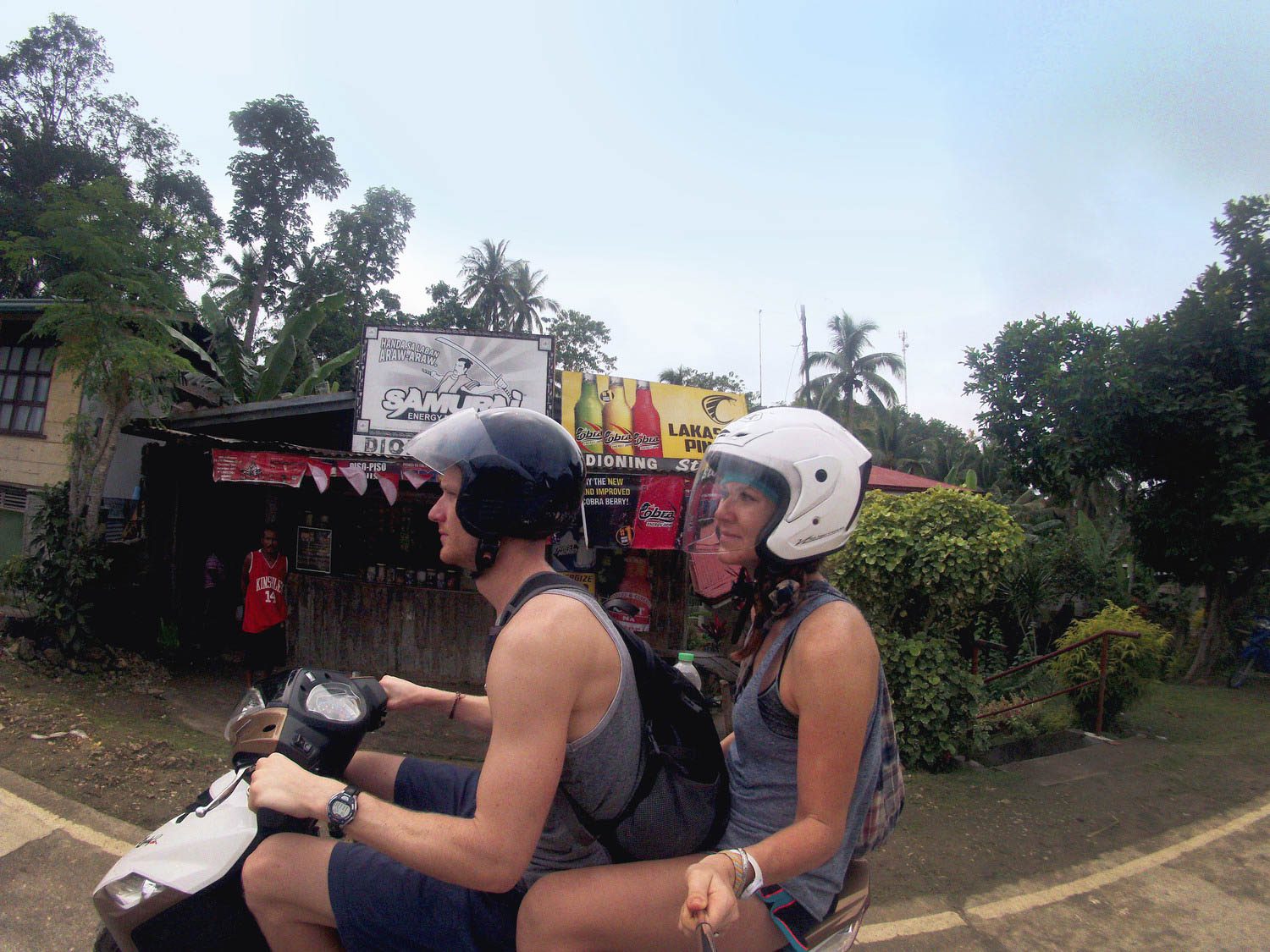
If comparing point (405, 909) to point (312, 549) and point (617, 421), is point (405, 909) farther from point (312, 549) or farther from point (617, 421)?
point (617, 421)

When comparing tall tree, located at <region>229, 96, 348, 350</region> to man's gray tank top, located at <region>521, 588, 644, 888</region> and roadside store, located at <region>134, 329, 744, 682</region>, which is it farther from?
man's gray tank top, located at <region>521, 588, 644, 888</region>

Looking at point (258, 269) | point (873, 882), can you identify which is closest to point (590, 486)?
point (873, 882)

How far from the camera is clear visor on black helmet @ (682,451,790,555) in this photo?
5.85ft

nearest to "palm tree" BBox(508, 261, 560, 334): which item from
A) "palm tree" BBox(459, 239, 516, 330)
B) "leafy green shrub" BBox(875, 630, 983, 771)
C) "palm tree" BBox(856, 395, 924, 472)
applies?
"palm tree" BBox(459, 239, 516, 330)

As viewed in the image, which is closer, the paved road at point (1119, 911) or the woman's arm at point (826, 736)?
the woman's arm at point (826, 736)

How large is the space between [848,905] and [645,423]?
316 inches

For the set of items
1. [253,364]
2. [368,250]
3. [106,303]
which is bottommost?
[106,303]

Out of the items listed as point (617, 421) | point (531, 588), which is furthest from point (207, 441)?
point (531, 588)

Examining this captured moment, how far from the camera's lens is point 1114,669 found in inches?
283

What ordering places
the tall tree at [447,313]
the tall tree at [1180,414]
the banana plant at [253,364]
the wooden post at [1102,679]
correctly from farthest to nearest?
the tall tree at [447,313]
the banana plant at [253,364]
the tall tree at [1180,414]
the wooden post at [1102,679]

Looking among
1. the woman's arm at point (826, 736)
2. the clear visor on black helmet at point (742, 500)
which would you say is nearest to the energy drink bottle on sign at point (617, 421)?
the clear visor on black helmet at point (742, 500)

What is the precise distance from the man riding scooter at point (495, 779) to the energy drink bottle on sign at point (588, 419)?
736cm

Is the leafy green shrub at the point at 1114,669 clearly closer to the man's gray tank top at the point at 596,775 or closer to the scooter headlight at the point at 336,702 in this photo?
the man's gray tank top at the point at 596,775

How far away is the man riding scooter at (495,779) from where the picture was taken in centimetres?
130
